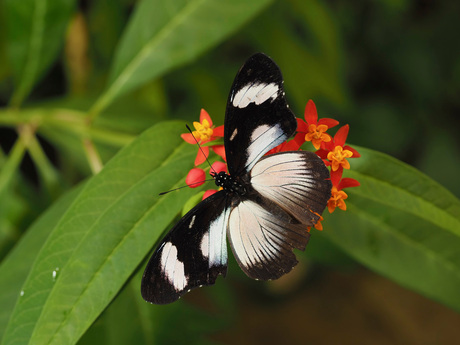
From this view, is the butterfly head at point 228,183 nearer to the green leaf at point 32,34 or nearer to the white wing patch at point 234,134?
the white wing patch at point 234,134

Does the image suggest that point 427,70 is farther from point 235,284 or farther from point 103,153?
point 103,153

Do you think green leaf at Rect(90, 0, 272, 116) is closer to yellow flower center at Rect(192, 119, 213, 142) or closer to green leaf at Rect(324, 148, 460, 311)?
yellow flower center at Rect(192, 119, 213, 142)

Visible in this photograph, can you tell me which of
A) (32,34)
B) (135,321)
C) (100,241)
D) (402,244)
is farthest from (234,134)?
(32,34)

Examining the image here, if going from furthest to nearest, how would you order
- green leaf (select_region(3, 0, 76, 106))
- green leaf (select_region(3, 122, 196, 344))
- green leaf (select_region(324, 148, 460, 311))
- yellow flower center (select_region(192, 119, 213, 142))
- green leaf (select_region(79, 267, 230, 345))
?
1. green leaf (select_region(3, 0, 76, 106))
2. green leaf (select_region(79, 267, 230, 345))
3. green leaf (select_region(324, 148, 460, 311))
4. yellow flower center (select_region(192, 119, 213, 142))
5. green leaf (select_region(3, 122, 196, 344))

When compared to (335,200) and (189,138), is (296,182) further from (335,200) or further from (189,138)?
(189,138)

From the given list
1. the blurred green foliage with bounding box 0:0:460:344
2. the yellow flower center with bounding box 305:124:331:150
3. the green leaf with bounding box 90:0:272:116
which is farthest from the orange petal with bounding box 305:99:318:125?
the green leaf with bounding box 90:0:272:116

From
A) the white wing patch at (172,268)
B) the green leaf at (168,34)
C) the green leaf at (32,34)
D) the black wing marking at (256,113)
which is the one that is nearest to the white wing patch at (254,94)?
the black wing marking at (256,113)
